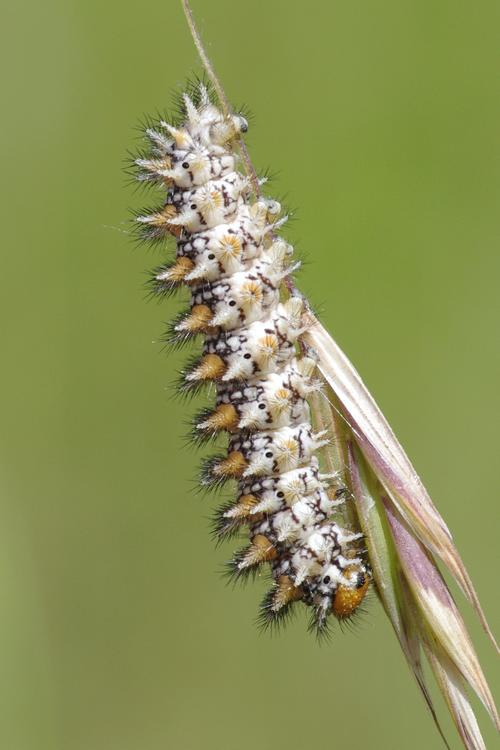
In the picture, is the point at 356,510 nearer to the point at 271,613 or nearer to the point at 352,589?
the point at 352,589

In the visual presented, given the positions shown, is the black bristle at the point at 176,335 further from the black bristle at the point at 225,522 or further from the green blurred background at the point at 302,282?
the green blurred background at the point at 302,282

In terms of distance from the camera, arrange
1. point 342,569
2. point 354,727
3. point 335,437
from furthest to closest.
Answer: point 354,727
point 342,569
point 335,437

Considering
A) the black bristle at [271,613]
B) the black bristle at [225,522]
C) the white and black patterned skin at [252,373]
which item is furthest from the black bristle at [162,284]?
the black bristle at [271,613]

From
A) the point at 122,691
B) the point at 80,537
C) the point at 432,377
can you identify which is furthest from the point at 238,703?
the point at 432,377

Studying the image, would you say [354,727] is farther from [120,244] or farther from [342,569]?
[120,244]

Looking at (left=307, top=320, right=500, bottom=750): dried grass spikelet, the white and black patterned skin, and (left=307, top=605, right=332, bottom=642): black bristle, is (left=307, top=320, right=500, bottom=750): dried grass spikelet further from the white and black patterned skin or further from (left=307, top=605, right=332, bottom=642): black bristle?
(left=307, top=605, right=332, bottom=642): black bristle

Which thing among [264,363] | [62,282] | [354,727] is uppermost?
[62,282]

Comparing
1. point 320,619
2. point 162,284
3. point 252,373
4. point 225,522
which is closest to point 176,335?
point 162,284
